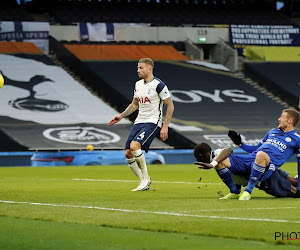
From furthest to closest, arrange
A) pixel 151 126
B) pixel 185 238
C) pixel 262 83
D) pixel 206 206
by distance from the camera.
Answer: pixel 262 83 < pixel 151 126 < pixel 206 206 < pixel 185 238

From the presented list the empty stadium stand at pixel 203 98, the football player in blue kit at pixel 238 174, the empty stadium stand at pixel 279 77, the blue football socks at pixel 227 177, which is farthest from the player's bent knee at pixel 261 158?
Result: the empty stadium stand at pixel 279 77

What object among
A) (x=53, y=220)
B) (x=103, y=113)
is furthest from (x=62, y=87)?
(x=53, y=220)

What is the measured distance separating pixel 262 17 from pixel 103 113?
712 inches

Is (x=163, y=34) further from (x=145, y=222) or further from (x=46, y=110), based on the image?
(x=145, y=222)

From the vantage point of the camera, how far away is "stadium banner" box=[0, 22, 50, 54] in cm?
4603

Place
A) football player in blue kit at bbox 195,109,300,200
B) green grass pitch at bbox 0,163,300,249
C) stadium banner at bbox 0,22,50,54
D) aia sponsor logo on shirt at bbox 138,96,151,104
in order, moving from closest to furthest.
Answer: green grass pitch at bbox 0,163,300,249
football player in blue kit at bbox 195,109,300,200
aia sponsor logo on shirt at bbox 138,96,151,104
stadium banner at bbox 0,22,50,54

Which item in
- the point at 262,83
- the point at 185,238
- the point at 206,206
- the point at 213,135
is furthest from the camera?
the point at 262,83

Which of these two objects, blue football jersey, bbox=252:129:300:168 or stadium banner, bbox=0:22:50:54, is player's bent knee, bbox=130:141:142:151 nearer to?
blue football jersey, bbox=252:129:300:168

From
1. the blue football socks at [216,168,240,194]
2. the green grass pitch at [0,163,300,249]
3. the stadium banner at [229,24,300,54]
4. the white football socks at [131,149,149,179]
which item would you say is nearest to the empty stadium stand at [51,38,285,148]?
the stadium banner at [229,24,300,54]

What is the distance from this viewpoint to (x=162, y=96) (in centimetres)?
1379

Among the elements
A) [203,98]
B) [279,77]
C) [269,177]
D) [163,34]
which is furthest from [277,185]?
[163,34]

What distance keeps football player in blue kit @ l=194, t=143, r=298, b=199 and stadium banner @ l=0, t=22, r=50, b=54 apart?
36309 millimetres

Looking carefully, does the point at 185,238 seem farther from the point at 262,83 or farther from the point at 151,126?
the point at 262,83

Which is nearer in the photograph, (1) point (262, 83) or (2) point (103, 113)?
(2) point (103, 113)
